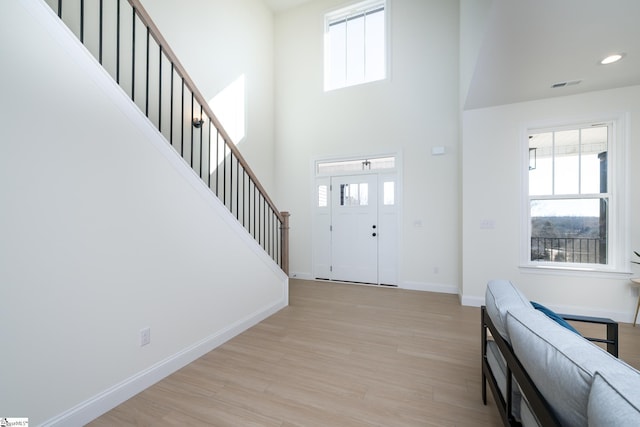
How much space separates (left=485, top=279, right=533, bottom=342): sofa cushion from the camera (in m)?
1.40

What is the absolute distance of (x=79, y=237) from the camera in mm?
1621

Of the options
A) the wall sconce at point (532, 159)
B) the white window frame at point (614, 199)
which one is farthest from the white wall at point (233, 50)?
the white window frame at point (614, 199)

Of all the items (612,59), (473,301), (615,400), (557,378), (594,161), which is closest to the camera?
(615,400)

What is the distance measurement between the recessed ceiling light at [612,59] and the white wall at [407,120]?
1830mm

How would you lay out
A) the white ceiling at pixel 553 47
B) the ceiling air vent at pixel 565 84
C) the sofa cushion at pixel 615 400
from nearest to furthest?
the sofa cushion at pixel 615 400, the white ceiling at pixel 553 47, the ceiling air vent at pixel 565 84

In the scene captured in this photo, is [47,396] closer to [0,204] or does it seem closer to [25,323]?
[25,323]

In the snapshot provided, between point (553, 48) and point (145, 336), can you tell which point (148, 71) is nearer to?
point (145, 336)

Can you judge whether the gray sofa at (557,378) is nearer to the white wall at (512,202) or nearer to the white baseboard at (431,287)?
the white wall at (512,202)

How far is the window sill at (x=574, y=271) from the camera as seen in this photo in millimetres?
3205

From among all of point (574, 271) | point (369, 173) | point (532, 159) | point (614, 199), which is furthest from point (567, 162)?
point (369, 173)

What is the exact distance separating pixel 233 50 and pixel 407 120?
3.17m

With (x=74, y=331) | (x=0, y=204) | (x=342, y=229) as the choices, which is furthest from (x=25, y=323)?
(x=342, y=229)

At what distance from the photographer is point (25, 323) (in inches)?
55.3

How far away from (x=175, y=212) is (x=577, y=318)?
2923 millimetres
